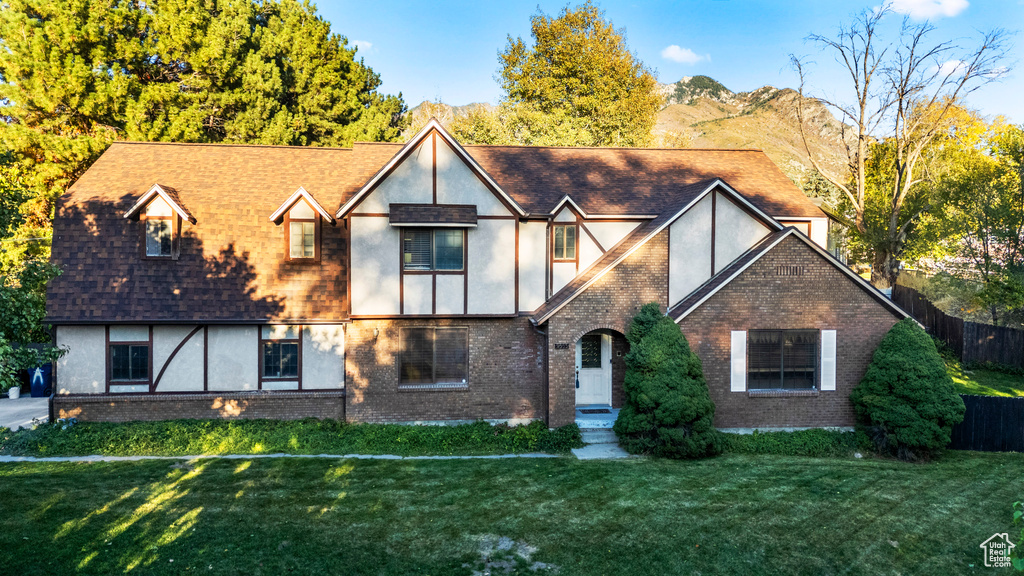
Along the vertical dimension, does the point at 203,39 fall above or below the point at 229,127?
above

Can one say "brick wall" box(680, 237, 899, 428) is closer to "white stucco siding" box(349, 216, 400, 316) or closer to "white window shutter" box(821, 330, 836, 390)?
"white window shutter" box(821, 330, 836, 390)

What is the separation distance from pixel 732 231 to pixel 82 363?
695 inches

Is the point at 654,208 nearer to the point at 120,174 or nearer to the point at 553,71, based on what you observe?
the point at 120,174

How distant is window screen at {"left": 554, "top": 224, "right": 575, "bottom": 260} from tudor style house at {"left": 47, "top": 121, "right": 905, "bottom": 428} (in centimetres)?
19

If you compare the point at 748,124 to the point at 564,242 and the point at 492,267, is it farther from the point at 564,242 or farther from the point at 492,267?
the point at 492,267

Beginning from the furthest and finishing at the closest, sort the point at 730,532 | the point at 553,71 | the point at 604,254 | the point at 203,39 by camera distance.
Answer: the point at 553,71 → the point at 203,39 → the point at 604,254 → the point at 730,532

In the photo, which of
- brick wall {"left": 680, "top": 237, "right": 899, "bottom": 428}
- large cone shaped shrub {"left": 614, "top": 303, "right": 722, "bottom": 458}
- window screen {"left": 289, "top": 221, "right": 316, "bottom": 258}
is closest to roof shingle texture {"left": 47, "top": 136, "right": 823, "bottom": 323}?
→ window screen {"left": 289, "top": 221, "right": 316, "bottom": 258}

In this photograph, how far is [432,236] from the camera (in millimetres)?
15266

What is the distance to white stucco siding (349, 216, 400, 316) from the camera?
49.1 ft

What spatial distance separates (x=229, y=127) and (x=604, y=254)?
2164cm

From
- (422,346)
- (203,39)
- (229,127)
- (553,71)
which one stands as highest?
(553,71)

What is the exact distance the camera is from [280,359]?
15.7m

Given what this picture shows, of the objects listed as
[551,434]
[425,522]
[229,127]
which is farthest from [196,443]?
[229,127]

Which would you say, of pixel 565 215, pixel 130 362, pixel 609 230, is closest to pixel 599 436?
pixel 609 230
